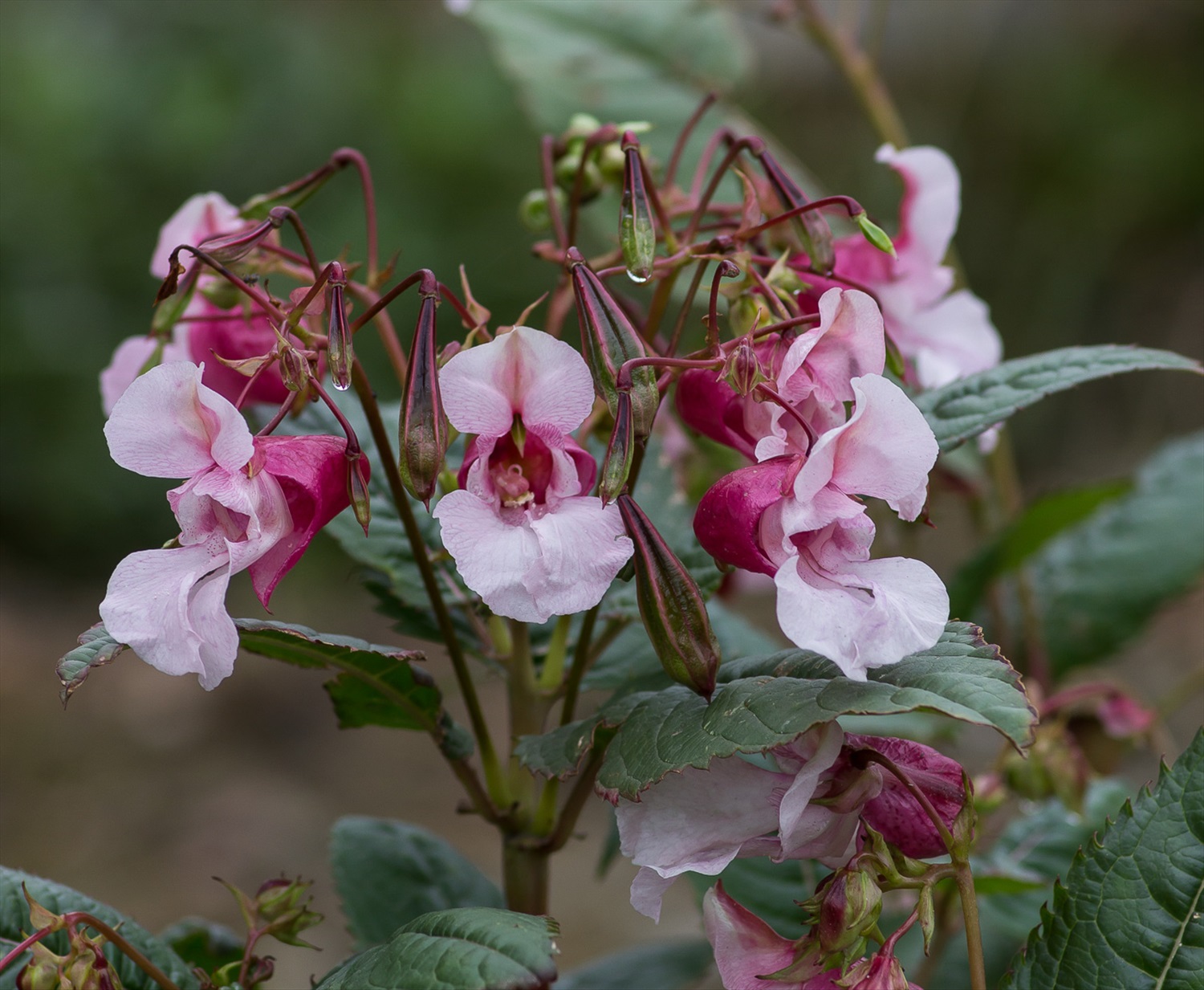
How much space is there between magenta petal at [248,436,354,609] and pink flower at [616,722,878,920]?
0.51 ft

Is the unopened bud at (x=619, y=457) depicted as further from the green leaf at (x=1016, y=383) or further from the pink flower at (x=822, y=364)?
the green leaf at (x=1016, y=383)

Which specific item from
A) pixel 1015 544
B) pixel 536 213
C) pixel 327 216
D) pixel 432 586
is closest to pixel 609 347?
pixel 432 586

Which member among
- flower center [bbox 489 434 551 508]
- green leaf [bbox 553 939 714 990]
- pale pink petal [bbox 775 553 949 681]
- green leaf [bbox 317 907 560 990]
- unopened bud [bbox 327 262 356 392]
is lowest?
green leaf [bbox 553 939 714 990]

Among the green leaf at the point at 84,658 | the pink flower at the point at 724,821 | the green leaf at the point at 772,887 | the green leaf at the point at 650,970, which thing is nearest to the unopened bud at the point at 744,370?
the pink flower at the point at 724,821

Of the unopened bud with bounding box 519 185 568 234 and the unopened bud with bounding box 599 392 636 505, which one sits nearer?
the unopened bud with bounding box 599 392 636 505

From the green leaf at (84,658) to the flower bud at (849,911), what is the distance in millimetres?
258

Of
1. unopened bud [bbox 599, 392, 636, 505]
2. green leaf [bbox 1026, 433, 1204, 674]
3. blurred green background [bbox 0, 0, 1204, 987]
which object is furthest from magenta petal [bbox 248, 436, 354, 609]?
blurred green background [bbox 0, 0, 1204, 987]

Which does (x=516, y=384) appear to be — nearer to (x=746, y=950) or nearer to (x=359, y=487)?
(x=359, y=487)

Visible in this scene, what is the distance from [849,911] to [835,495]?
0.14 meters

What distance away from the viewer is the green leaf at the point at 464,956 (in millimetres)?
367

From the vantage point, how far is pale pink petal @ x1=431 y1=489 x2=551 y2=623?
0.38 meters

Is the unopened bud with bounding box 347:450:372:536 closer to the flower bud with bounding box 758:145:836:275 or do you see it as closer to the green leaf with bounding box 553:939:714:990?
the flower bud with bounding box 758:145:836:275

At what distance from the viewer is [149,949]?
0.49 meters

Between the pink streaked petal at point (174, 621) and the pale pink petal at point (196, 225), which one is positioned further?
the pale pink petal at point (196, 225)
